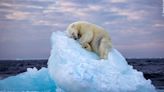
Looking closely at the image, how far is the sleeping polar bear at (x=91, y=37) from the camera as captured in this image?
4520mm

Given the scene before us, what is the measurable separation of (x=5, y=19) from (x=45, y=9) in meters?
0.75

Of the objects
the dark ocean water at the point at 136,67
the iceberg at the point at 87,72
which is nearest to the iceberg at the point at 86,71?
the iceberg at the point at 87,72

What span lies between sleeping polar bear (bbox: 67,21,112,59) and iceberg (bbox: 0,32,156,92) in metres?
0.06

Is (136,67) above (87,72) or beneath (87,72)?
beneath

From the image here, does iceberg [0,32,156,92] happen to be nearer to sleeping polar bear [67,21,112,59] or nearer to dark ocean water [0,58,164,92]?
sleeping polar bear [67,21,112,59]

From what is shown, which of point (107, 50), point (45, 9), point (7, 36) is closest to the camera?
point (107, 50)

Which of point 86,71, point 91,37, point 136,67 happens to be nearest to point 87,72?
point 86,71

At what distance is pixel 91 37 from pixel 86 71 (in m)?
0.52

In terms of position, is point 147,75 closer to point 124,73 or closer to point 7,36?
point 7,36

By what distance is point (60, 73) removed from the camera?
4.24 metres

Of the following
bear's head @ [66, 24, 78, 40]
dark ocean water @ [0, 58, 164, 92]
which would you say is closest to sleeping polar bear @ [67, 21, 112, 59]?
bear's head @ [66, 24, 78, 40]

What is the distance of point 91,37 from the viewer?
4547 millimetres

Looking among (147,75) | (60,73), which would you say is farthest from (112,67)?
(147,75)

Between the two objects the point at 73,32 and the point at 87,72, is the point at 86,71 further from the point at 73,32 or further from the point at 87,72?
the point at 73,32
